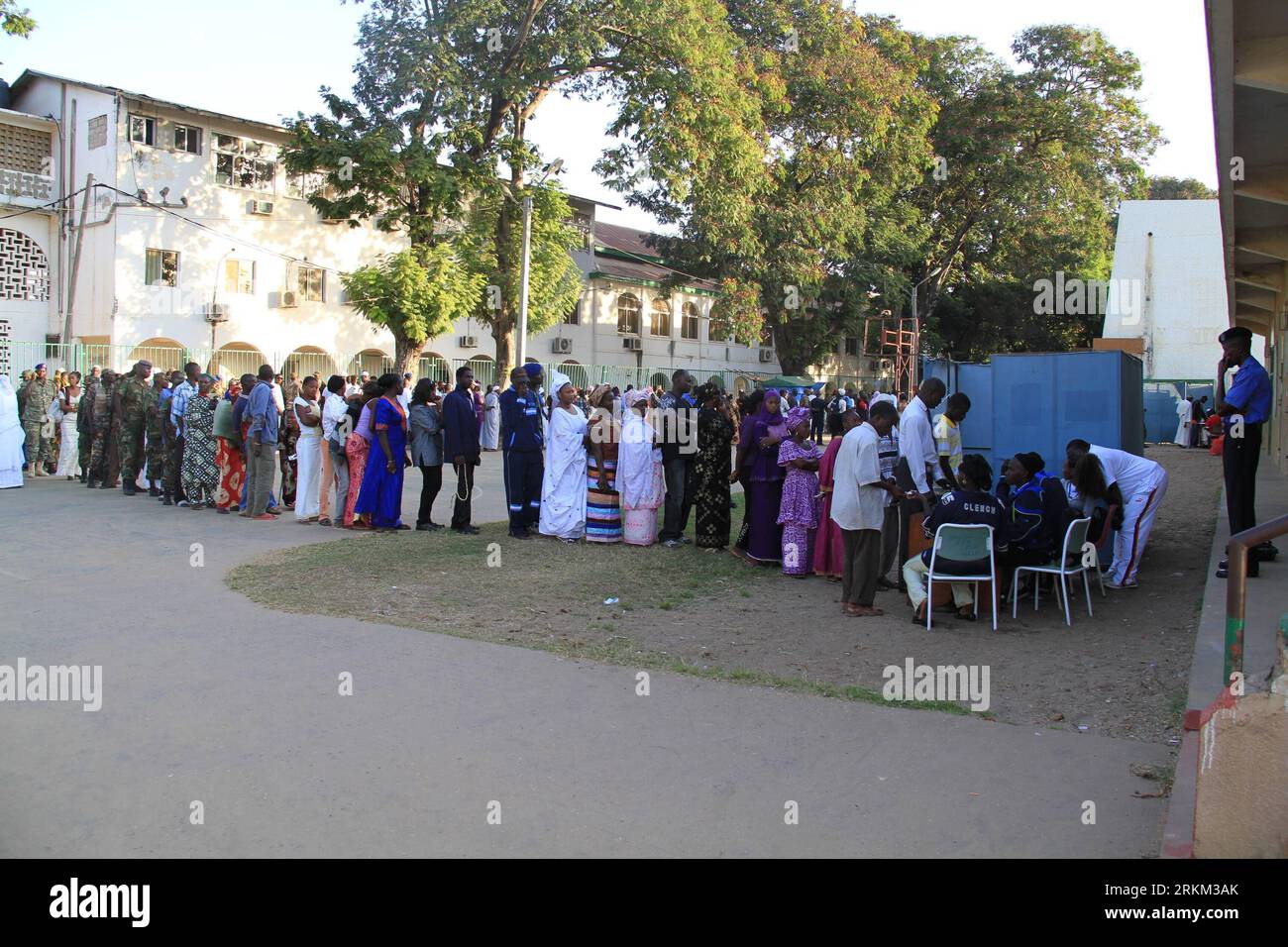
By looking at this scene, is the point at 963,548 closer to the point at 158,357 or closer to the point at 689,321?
the point at 158,357

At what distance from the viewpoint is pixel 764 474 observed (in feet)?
34.3

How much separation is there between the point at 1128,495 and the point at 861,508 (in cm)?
283

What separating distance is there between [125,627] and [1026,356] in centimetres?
947

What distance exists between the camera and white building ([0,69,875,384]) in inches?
1096

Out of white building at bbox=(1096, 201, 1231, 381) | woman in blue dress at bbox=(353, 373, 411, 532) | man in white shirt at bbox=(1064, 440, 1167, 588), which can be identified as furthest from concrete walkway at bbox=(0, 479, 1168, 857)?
white building at bbox=(1096, 201, 1231, 381)

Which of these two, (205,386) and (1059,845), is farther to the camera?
(205,386)

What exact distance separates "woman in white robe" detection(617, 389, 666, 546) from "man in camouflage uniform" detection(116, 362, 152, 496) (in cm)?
787

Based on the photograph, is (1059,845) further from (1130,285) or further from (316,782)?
(1130,285)

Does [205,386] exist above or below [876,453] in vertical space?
above

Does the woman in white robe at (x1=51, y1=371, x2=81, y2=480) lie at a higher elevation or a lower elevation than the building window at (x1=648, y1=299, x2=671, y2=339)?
lower

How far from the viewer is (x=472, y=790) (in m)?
4.47

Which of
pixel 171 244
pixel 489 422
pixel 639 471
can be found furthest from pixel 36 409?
pixel 171 244

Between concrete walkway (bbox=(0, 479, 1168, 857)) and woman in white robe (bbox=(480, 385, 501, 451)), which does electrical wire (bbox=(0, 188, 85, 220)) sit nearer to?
woman in white robe (bbox=(480, 385, 501, 451))
